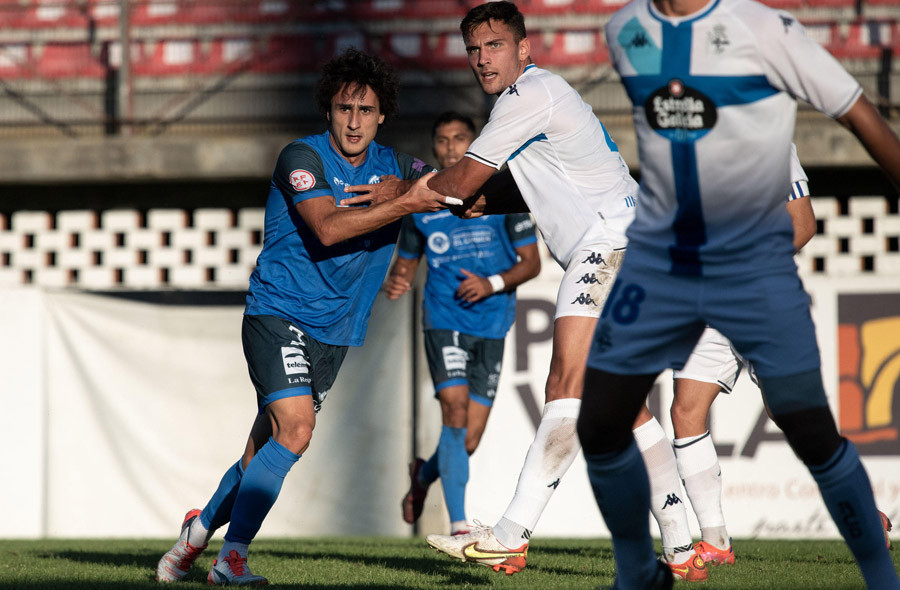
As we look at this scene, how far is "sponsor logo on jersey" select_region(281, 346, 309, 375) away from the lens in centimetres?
482

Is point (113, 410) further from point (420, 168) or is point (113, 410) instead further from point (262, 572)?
point (420, 168)

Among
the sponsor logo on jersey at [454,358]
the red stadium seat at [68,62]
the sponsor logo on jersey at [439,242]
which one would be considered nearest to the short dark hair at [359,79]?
the sponsor logo on jersey at [454,358]

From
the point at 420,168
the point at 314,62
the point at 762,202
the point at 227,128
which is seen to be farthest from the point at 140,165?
the point at 762,202

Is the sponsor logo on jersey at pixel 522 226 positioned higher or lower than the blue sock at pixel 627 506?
higher

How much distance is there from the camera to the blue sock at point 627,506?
3453mm

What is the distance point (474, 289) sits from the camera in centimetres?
758

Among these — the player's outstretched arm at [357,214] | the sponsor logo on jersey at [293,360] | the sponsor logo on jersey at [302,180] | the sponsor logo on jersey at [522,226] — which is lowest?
the sponsor logo on jersey at [293,360]

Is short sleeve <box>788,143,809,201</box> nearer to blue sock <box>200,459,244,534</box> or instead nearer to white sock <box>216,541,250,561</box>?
blue sock <box>200,459,244,534</box>

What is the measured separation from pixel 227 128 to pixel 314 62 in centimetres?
134

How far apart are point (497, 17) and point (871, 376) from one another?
263 inches

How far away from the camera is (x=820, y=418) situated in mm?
3283

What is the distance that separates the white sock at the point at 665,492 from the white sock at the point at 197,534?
1.99 meters

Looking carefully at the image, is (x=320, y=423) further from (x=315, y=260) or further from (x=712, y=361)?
(x=315, y=260)

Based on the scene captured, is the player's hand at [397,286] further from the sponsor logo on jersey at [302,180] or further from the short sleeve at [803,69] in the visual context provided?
the short sleeve at [803,69]
